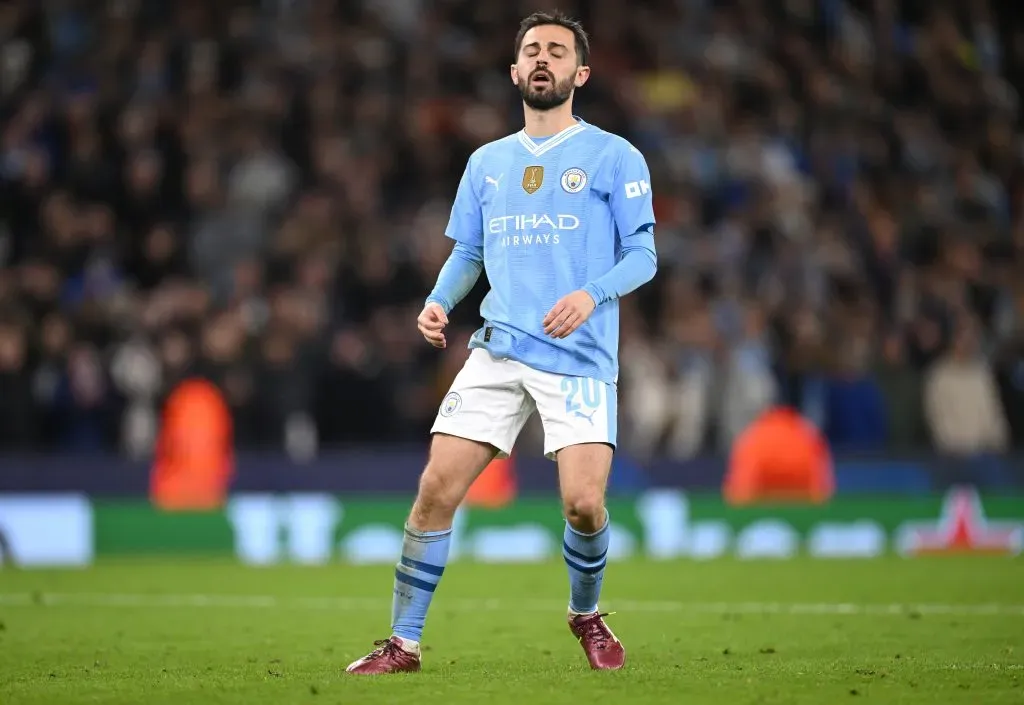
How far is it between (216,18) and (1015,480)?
33.8 ft

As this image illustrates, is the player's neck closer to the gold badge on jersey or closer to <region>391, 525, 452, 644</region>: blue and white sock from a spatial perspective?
the gold badge on jersey

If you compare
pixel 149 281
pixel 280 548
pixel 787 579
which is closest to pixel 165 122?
pixel 149 281

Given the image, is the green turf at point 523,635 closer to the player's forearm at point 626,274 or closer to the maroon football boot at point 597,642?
the maroon football boot at point 597,642

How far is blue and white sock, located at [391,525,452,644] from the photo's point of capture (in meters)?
6.68

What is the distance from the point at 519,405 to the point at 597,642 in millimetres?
1019

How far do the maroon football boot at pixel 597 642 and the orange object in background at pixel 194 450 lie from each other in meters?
8.96

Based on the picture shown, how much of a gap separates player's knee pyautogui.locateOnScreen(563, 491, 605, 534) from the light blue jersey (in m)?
0.50

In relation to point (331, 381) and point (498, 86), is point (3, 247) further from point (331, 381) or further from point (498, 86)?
point (498, 86)

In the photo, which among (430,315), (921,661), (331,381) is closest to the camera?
(430,315)

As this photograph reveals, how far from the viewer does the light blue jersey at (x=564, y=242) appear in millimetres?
6664

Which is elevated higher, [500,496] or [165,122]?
[165,122]

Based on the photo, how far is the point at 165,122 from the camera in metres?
17.9

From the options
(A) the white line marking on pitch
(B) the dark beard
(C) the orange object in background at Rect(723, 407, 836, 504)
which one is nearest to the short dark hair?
(B) the dark beard

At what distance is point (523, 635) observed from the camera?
8.68 metres
